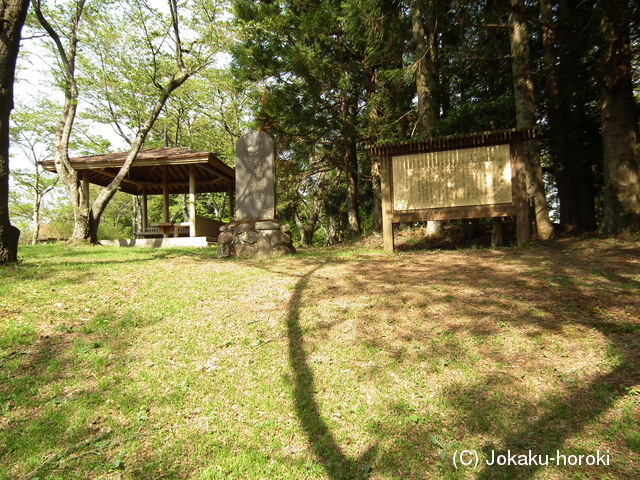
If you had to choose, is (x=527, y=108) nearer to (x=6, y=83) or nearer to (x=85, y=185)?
(x=6, y=83)

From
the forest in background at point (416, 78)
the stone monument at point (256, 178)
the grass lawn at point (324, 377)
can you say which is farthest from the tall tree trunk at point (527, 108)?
the stone monument at point (256, 178)

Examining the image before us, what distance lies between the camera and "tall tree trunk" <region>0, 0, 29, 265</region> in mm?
5473

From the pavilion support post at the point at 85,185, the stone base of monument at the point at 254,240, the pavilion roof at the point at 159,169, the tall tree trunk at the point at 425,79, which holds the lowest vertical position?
the stone base of monument at the point at 254,240

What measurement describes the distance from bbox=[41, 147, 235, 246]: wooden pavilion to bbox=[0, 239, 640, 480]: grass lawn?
28.6ft

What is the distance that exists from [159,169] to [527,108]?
1439cm

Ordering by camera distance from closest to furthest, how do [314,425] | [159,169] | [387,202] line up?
[314,425]
[387,202]
[159,169]

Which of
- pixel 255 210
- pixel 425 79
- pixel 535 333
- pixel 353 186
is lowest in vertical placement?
pixel 535 333

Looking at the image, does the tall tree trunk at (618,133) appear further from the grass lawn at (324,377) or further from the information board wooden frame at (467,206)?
the grass lawn at (324,377)

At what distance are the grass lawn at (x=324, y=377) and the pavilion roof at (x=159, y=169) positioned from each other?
8913 millimetres

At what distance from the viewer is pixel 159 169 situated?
15.7 metres

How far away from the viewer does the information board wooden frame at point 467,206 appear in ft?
22.2

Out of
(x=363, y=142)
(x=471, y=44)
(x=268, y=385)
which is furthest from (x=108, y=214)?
(x=268, y=385)

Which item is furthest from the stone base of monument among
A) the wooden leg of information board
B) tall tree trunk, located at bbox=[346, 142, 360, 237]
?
tall tree trunk, located at bbox=[346, 142, 360, 237]

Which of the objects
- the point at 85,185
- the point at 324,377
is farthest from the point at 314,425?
the point at 85,185
